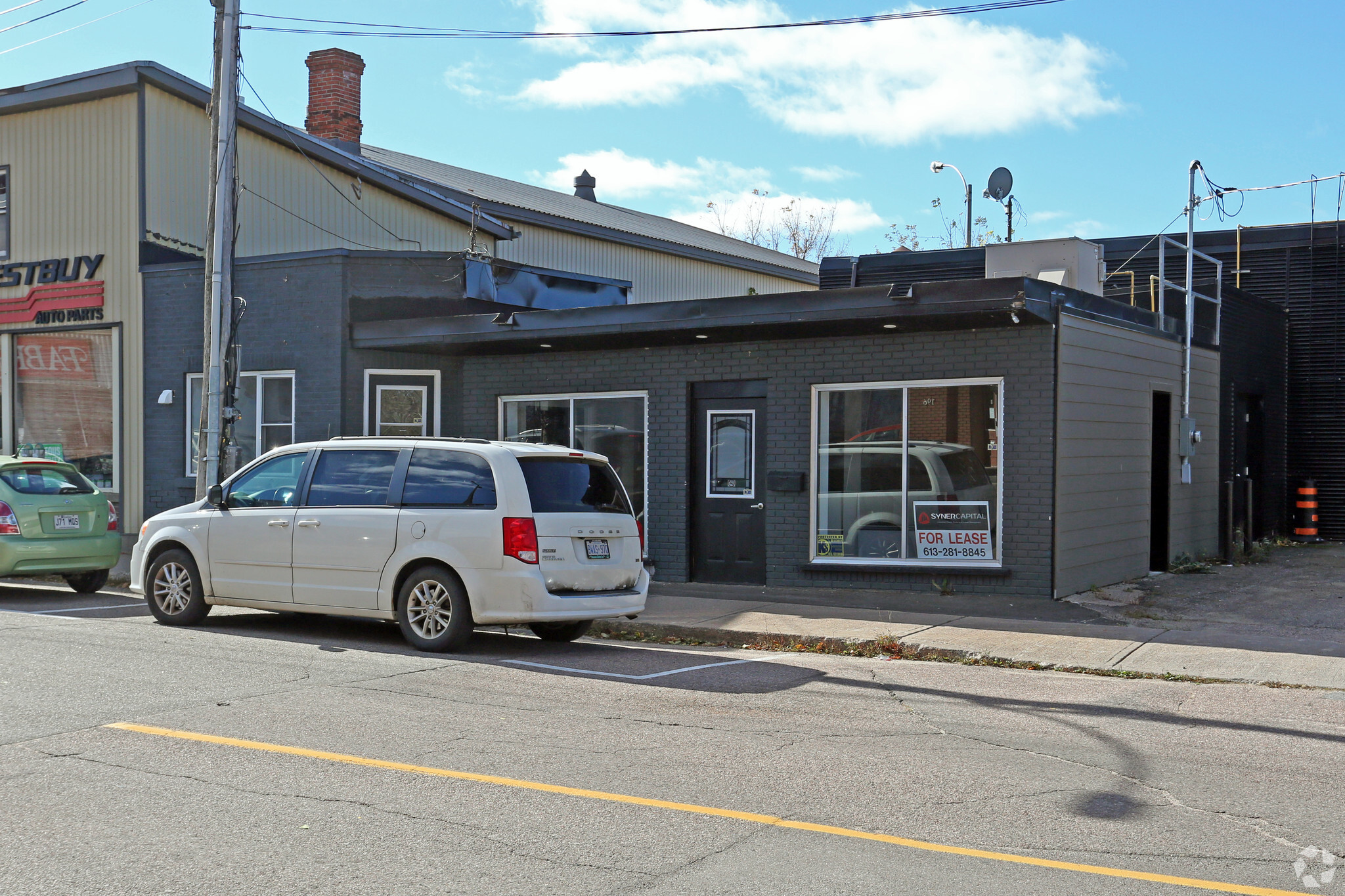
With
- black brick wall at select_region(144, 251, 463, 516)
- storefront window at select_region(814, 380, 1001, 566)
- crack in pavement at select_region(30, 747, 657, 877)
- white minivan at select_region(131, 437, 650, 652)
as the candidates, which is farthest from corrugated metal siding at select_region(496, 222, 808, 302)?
crack in pavement at select_region(30, 747, 657, 877)

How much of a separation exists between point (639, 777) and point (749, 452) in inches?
350

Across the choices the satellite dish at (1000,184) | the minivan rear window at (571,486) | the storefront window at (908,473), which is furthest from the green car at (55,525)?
the satellite dish at (1000,184)

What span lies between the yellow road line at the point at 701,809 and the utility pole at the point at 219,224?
24.5ft

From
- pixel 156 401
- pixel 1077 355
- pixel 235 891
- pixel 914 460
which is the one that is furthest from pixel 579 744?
pixel 156 401

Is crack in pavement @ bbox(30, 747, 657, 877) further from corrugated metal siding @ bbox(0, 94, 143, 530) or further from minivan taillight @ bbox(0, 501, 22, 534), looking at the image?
corrugated metal siding @ bbox(0, 94, 143, 530)

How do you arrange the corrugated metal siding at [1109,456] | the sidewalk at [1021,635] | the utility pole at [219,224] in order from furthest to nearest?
the utility pole at [219,224]
the corrugated metal siding at [1109,456]
the sidewalk at [1021,635]

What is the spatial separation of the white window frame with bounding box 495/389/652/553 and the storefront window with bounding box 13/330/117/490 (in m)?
6.70

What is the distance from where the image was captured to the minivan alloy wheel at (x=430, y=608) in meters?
10.0

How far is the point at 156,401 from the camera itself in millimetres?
18406

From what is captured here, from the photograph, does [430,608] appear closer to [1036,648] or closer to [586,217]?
[1036,648]

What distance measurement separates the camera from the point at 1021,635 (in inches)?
432

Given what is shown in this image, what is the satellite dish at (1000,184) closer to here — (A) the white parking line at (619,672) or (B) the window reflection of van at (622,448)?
(B) the window reflection of van at (622,448)

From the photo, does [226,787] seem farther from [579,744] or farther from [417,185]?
[417,185]

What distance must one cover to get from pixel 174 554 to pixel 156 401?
7.64 meters
